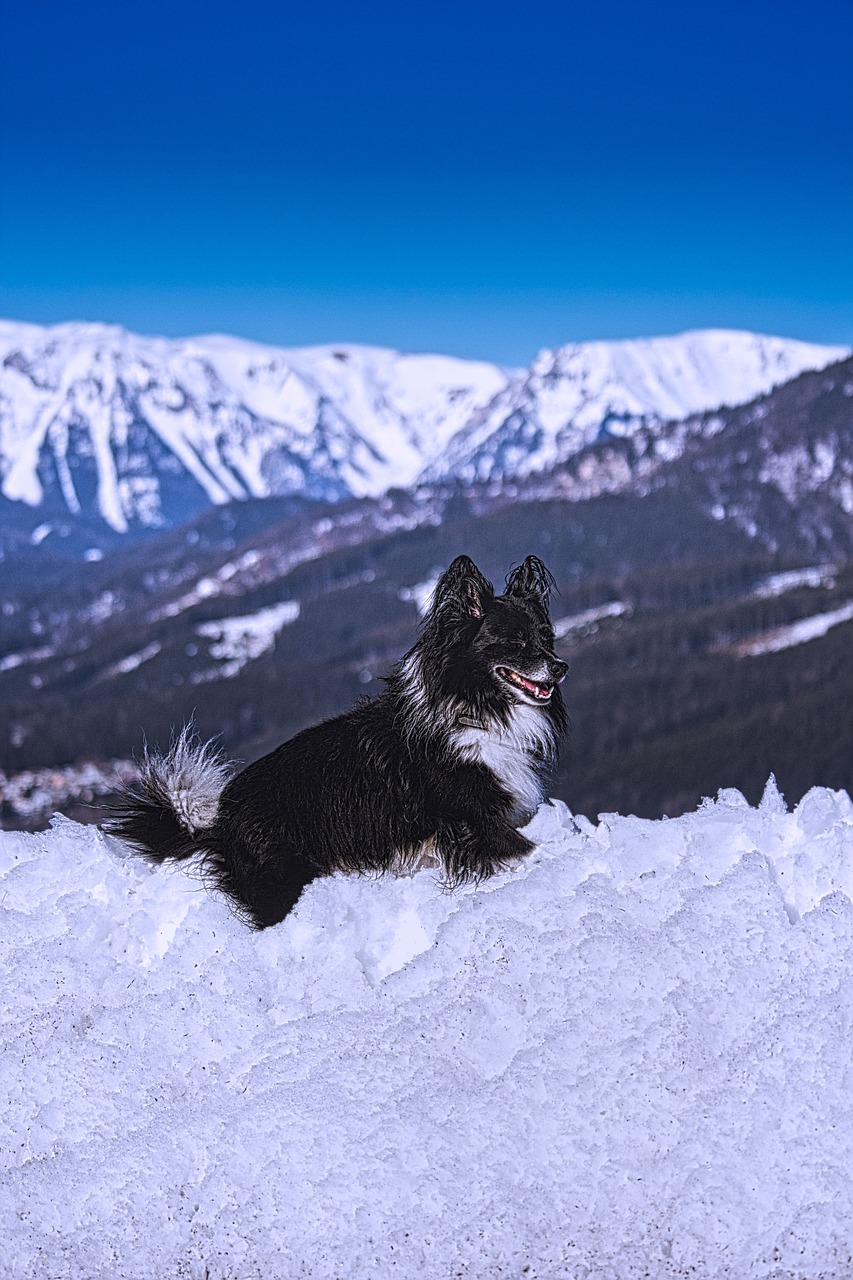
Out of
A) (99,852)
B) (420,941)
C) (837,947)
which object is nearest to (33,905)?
(99,852)

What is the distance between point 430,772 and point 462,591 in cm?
116

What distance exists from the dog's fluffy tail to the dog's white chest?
1.88 meters

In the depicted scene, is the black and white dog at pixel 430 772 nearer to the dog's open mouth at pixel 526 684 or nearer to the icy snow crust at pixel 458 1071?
the dog's open mouth at pixel 526 684

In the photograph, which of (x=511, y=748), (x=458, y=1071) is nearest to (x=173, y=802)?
(x=511, y=748)

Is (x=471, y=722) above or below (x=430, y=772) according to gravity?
above

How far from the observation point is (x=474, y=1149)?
207 inches

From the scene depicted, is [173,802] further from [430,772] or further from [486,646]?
[486,646]

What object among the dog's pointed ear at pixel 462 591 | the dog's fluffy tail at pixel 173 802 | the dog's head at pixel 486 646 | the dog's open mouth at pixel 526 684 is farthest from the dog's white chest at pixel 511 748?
the dog's fluffy tail at pixel 173 802

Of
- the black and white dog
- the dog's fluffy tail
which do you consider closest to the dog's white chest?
the black and white dog

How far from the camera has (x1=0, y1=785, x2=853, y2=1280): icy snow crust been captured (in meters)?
5.02

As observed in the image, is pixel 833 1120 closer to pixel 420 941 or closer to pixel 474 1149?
pixel 474 1149

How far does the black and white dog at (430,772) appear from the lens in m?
7.12

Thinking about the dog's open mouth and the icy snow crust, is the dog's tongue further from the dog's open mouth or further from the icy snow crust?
the icy snow crust

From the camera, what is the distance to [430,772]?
24.0 feet
